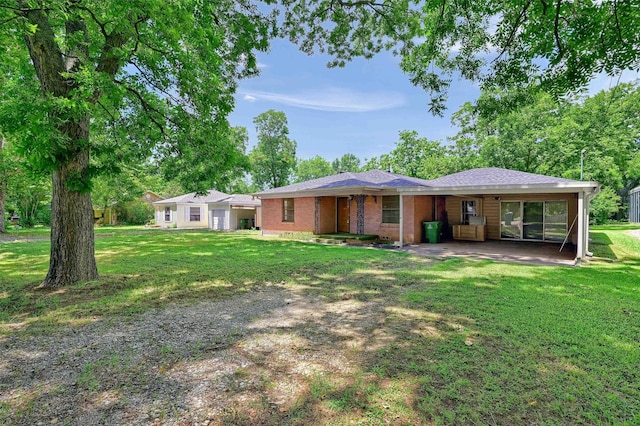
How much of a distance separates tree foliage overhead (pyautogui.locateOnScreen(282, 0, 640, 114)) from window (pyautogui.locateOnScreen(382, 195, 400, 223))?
21.7 feet

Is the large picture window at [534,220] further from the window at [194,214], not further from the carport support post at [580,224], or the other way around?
the window at [194,214]

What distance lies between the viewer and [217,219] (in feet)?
86.9

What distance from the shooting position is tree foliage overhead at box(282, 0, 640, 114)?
4711 millimetres

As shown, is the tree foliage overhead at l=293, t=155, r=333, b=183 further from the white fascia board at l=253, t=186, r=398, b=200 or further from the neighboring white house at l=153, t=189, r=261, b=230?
the white fascia board at l=253, t=186, r=398, b=200

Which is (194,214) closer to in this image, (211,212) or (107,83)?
(211,212)

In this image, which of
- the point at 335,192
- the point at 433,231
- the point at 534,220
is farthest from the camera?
the point at 335,192

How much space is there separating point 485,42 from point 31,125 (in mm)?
8135

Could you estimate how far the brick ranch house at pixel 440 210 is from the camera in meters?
13.6

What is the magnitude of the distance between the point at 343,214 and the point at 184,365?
1442cm

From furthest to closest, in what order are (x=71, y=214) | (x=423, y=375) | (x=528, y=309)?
(x=71, y=214) → (x=528, y=309) → (x=423, y=375)

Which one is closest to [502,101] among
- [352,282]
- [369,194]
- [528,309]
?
[528,309]

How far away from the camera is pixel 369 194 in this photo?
14.7 m

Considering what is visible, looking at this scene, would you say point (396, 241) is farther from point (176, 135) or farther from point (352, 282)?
point (176, 135)

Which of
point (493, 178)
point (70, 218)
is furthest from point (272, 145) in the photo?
point (70, 218)
